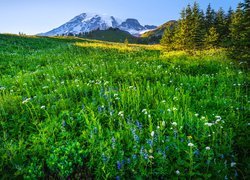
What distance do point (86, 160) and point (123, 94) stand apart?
2217mm

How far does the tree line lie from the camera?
41.2 feet

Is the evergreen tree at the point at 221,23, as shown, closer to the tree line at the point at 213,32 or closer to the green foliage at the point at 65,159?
the tree line at the point at 213,32

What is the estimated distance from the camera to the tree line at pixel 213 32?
1257cm

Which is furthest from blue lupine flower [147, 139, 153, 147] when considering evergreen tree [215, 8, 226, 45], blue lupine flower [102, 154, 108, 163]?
evergreen tree [215, 8, 226, 45]

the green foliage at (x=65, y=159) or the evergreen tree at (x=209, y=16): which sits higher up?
the evergreen tree at (x=209, y=16)

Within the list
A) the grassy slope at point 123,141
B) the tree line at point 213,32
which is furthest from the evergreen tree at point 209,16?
the grassy slope at point 123,141

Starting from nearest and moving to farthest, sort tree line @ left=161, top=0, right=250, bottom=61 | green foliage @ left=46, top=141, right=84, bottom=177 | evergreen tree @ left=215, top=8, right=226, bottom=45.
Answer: green foliage @ left=46, top=141, right=84, bottom=177 < tree line @ left=161, top=0, right=250, bottom=61 < evergreen tree @ left=215, top=8, right=226, bottom=45

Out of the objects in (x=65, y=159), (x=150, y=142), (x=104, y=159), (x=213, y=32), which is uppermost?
(x=213, y=32)

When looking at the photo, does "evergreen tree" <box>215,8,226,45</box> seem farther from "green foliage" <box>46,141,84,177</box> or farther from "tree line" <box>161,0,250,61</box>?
"green foliage" <box>46,141,84,177</box>

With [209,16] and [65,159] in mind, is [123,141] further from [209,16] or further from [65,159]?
[209,16]

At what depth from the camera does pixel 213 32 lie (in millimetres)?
33188

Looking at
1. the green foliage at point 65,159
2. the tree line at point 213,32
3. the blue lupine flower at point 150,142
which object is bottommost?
the green foliage at point 65,159

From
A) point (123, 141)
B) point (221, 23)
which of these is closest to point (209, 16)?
point (221, 23)

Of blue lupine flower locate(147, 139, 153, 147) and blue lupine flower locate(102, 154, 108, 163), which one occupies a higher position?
blue lupine flower locate(147, 139, 153, 147)
